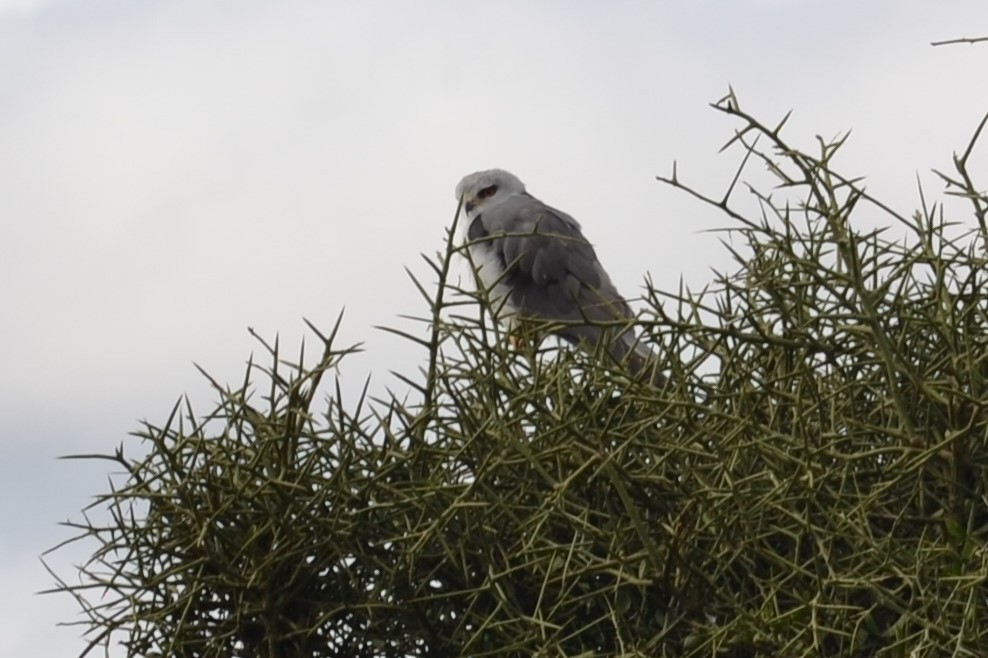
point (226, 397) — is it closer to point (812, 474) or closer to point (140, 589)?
point (140, 589)

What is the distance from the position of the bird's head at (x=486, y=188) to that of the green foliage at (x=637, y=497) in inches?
139

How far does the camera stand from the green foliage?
5.40 ft

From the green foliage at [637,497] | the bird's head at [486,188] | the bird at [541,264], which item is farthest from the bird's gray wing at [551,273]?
the green foliage at [637,497]

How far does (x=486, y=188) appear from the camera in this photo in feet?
18.2

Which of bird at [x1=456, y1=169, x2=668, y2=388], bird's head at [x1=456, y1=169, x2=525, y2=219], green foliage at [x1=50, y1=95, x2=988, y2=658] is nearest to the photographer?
green foliage at [x1=50, y1=95, x2=988, y2=658]

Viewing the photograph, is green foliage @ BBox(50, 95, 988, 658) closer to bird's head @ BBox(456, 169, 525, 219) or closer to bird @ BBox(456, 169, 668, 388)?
bird @ BBox(456, 169, 668, 388)

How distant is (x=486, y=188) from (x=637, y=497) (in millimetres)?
3848

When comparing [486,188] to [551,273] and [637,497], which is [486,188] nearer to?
[551,273]

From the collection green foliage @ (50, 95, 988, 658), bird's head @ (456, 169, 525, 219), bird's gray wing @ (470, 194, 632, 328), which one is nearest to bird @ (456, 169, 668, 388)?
bird's gray wing @ (470, 194, 632, 328)

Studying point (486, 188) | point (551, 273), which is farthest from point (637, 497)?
point (486, 188)

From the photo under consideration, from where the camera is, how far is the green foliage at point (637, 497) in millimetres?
1646

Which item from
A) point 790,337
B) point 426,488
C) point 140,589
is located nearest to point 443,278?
point 426,488

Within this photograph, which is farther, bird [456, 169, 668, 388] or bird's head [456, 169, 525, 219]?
bird's head [456, 169, 525, 219]

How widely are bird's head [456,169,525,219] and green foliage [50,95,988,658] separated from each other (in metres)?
3.54
